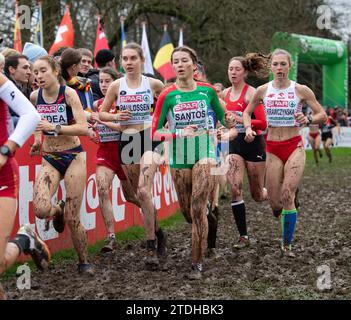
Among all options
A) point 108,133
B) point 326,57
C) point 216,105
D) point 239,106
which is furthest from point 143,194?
point 326,57

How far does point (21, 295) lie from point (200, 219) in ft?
6.09

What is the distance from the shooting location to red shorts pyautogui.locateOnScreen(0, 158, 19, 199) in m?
4.82

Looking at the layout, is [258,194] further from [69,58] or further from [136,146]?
[69,58]

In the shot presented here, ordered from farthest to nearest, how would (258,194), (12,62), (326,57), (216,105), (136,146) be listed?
(326,57) < (258,194) < (136,146) < (12,62) < (216,105)

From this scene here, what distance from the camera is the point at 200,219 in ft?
22.2

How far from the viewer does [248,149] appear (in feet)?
29.2

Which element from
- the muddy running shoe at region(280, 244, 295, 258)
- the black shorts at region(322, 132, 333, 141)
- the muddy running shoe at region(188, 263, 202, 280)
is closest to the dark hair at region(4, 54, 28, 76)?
the muddy running shoe at region(188, 263, 202, 280)

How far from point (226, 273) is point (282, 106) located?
7.20 feet

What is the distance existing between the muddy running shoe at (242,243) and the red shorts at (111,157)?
1586 millimetres

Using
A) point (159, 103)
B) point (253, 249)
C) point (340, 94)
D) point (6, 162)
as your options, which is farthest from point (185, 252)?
point (340, 94)

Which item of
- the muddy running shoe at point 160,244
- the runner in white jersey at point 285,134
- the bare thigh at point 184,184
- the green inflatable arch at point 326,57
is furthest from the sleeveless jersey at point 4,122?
the green inflatable arch at point 326,57

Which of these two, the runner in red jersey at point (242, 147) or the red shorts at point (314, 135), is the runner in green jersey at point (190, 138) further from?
the red shorts at point (314, 135)

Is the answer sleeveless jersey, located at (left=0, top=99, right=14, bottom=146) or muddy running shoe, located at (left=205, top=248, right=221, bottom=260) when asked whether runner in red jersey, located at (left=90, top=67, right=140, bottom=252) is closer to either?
muddy running shoe, located at (left=205, top=248, right=221, bottom=260)

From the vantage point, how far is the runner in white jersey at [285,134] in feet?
26.0
